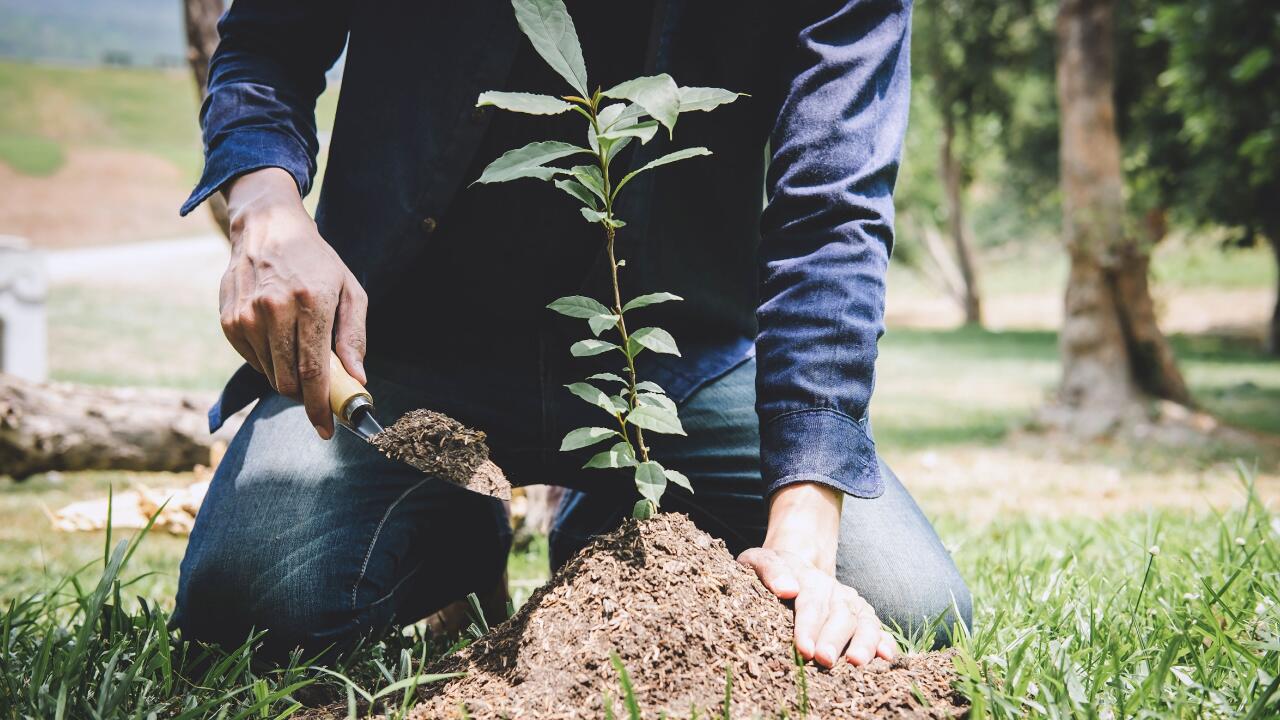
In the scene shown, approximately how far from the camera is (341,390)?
1380 millimetres

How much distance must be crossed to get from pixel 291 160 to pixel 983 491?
392cm

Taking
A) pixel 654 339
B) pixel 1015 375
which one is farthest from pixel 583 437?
pixel 1015 375

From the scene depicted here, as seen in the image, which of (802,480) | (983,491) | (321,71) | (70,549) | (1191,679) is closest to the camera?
(1191,679)

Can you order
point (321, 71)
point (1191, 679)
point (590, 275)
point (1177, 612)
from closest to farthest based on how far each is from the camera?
1. point (1191, 679)
2. point (1177, 612)
3. point (590, 275)
4. point (321, 71)

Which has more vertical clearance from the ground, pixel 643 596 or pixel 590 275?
pixel 590 275

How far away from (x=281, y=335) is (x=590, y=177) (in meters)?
0.54

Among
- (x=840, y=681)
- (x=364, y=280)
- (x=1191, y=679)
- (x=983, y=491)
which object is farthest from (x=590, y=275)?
(x=983, y=491)

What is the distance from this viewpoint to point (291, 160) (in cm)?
161

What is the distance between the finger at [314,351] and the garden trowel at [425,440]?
0.01m

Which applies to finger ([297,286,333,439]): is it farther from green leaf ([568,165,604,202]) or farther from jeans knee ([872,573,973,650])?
jeans knee ([872,573,973,650])

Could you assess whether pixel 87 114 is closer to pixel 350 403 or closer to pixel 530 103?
pixel 350 403

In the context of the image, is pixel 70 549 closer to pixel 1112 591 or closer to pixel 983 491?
pixel 1112 591

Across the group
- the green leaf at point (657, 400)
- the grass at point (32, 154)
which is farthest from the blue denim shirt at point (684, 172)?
the grass at point (32, 154)

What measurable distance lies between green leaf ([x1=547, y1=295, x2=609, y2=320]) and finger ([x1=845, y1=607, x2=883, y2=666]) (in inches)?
22.8
